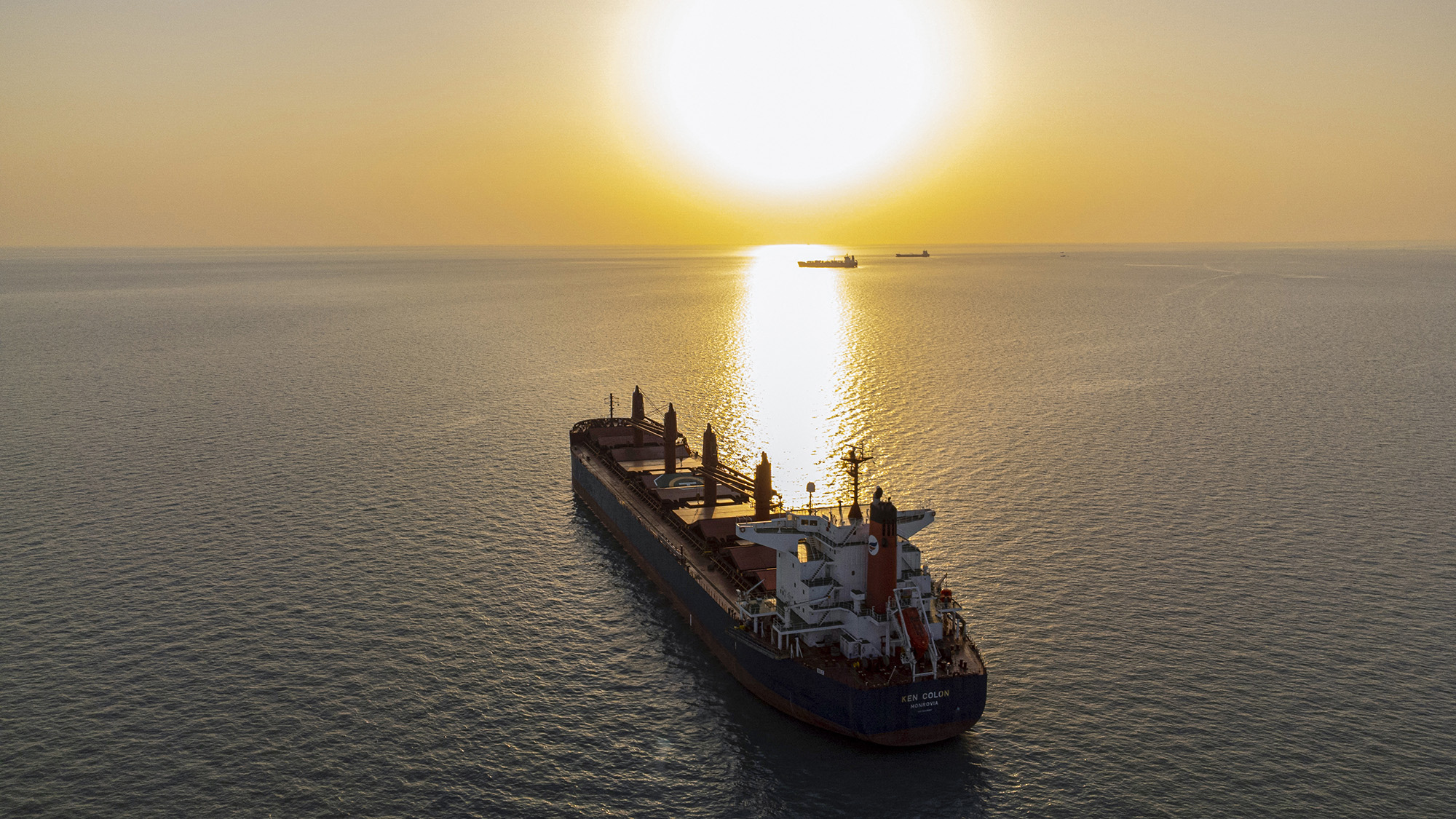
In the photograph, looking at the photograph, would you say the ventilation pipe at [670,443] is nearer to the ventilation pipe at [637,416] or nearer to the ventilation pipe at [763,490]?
the ventilation pipe at [637,416]

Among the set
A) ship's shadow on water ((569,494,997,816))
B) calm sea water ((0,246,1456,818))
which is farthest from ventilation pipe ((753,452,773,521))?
ship's shadow on water ((569,494,997,816))

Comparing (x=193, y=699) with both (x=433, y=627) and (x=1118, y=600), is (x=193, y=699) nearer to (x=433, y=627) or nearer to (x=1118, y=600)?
(x=433, y=627)

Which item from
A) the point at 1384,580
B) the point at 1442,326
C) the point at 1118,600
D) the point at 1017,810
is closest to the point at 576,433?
the point at 1118,600

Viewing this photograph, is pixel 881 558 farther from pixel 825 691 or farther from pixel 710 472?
pixel 710 472

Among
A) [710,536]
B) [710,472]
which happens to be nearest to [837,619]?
[710,536]

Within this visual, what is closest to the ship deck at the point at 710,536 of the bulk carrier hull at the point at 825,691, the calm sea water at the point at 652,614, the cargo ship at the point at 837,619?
the cargo ship at the point at 837,619

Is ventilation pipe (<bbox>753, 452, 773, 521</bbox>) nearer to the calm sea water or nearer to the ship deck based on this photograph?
the ship deck
